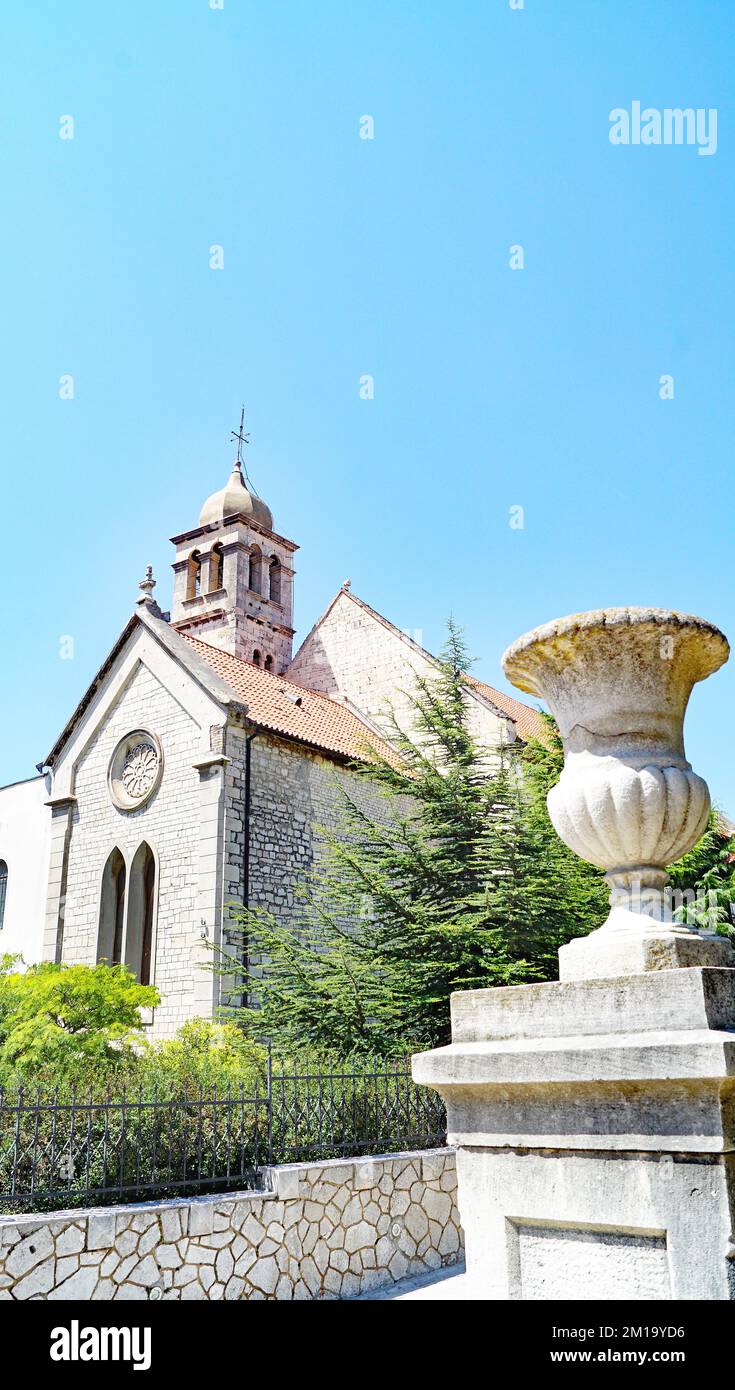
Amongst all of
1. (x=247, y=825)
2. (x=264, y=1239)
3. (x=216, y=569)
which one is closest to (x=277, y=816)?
(x=247, y=825)

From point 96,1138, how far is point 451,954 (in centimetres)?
504

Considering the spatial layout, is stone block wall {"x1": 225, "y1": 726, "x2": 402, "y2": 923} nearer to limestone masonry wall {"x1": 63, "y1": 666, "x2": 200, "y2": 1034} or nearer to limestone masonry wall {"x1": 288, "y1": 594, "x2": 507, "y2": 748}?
limestone masonry wall {"x1": 63, "y1": 666, "x2": 200, "y2": 1034}

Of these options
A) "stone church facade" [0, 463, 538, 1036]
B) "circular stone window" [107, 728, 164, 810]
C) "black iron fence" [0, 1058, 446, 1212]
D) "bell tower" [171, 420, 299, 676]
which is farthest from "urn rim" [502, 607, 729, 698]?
"bell tower" [171, 420, 299, 676]

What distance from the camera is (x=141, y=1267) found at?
6734 mm

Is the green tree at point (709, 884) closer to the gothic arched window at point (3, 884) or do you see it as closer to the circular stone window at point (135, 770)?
the circular stone window at point (135, 770)

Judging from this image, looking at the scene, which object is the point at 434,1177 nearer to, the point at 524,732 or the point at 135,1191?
the point at 135,1191

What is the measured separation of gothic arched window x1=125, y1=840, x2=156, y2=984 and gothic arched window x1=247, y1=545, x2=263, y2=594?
814 inches

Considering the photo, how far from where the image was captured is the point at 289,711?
768 inches

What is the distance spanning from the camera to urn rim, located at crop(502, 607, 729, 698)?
346 cm

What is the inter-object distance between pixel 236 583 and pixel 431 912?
1027 inches

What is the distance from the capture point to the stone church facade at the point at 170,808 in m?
16.2

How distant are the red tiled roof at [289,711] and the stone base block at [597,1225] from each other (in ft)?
44.8

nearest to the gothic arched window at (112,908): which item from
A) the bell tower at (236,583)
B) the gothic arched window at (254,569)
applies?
the bell tower at (236,583)

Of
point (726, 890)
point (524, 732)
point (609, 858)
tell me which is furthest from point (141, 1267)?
point (524, 732)
